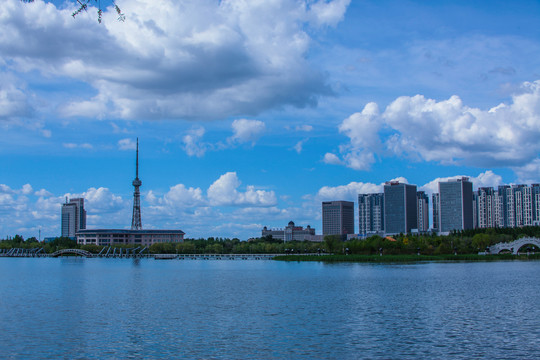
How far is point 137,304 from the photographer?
5641cm

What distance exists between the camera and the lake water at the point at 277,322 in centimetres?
3384

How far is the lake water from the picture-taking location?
33844mm

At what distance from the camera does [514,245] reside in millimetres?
172625

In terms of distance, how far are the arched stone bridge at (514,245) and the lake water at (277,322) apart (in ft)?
351

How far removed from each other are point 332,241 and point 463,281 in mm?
100013

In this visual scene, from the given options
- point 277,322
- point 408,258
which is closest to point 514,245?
point 408,258

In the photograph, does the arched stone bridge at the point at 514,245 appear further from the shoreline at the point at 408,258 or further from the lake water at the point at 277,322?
the lake water at the point at 277,322

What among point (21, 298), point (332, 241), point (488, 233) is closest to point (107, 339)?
point (21, 298)

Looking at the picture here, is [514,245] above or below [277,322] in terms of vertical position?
above

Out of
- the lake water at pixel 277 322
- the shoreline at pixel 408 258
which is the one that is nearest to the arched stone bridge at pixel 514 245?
the shoreline at pixel 408 258

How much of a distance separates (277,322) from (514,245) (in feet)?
484

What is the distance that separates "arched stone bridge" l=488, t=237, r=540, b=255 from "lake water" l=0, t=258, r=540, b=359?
10694 cm

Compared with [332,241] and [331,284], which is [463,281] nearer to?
[331,284]

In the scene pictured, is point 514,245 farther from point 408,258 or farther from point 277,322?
point 277,322
